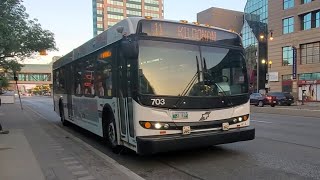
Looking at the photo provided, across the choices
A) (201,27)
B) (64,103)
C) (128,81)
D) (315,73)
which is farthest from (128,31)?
(315,73)

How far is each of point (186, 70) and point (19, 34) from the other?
1369 centimetres

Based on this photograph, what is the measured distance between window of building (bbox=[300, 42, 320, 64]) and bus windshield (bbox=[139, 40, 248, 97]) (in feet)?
157

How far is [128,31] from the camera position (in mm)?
7773

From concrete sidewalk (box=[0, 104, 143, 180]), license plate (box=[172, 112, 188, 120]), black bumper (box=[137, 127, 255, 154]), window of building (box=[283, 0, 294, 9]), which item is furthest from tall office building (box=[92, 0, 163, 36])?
license plate (box=[172, 112, 188, 120])

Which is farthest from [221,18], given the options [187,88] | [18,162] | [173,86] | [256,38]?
[18,162]

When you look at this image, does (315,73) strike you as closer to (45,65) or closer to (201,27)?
(201,27)

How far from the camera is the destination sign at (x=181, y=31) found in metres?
7.78

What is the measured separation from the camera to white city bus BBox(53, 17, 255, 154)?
744 centimetres

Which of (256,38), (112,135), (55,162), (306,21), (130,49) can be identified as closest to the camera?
(130,49)

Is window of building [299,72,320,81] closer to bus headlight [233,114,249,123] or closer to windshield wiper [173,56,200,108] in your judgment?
bus headlight [233,114,249,123]

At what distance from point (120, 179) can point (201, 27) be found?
379 cm

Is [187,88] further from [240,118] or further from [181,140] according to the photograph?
[240,118]

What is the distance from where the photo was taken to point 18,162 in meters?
8.16

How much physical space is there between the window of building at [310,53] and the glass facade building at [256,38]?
1622 cm
